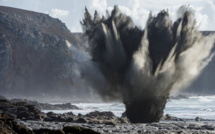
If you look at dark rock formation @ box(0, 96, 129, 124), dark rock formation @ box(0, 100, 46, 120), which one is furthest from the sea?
dark rock formation @ box(0, 100, 46, 120)

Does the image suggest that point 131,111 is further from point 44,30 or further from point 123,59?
point 44,30

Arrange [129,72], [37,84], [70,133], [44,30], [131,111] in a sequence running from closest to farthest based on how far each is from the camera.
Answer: [70,133]
[129,72]
[131,111]
[37,84]
[44,30]

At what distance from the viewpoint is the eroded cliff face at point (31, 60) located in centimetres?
13412

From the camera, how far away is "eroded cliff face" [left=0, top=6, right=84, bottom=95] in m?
134

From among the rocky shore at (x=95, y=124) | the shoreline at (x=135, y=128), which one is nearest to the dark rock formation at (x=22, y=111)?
the rocky shore at (x=95, y=124)

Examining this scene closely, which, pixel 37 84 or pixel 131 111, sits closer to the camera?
pixel 131 111

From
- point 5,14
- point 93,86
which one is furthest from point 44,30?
point 93,86

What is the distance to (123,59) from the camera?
3297 cm

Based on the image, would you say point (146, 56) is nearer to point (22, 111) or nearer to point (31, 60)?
point (22, 111)

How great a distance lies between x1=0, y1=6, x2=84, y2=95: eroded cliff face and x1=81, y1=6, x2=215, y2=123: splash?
102 metres

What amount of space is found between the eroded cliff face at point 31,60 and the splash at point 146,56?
102078mm

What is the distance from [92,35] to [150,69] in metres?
5.83

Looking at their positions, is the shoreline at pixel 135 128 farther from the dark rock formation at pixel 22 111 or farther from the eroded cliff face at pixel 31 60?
the eroded cliff face at pixel 31 60

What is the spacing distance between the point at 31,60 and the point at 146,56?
114 metres
